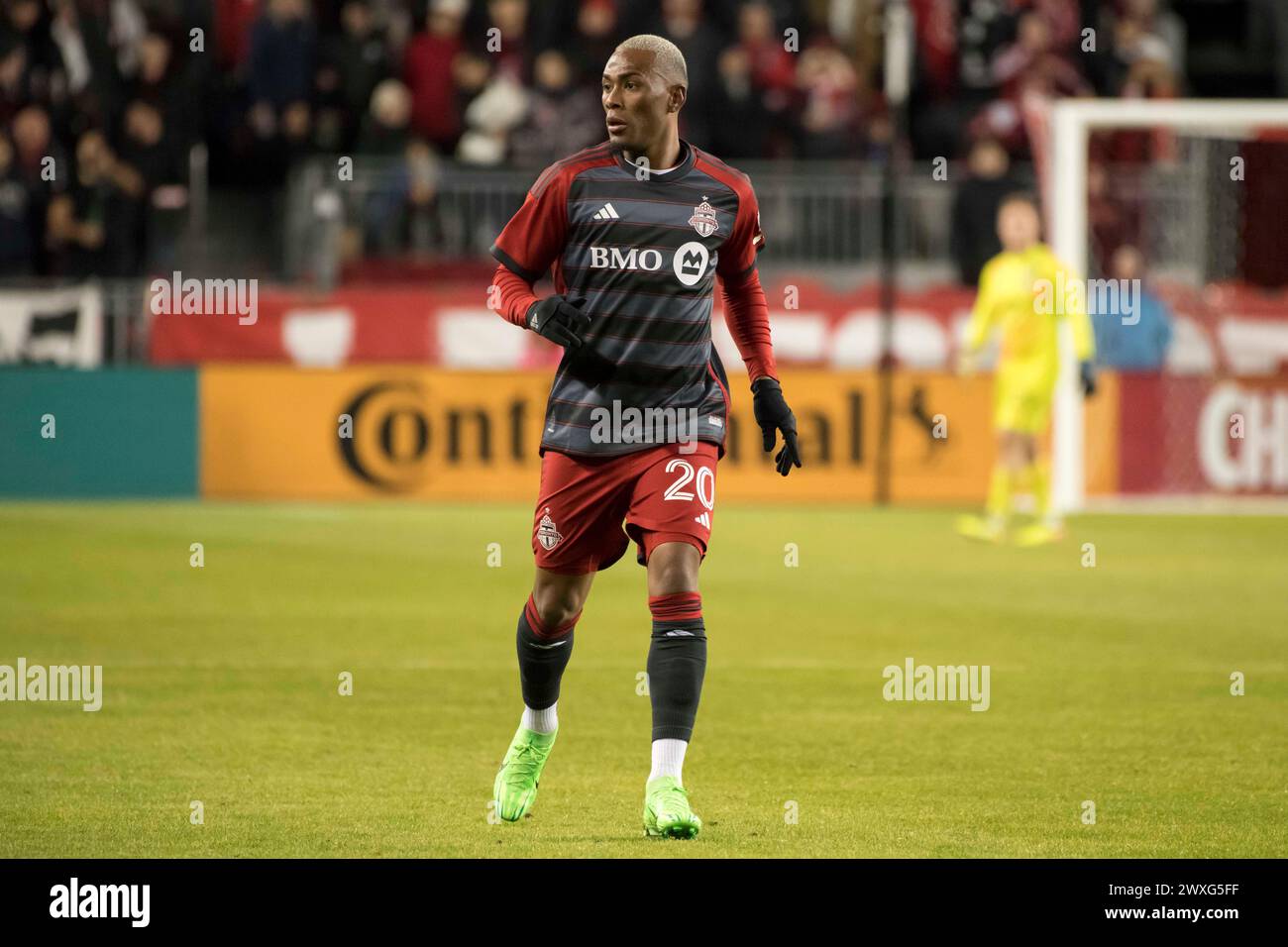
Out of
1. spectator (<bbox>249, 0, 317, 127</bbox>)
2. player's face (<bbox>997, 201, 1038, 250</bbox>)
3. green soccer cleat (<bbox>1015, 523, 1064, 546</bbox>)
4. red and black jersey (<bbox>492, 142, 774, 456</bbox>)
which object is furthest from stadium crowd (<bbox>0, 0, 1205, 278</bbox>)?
red and black jersey (<bbox>492, 142, 774, 456</bbox>)

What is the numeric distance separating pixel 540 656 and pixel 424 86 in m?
15.3

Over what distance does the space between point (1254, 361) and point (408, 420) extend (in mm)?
7170

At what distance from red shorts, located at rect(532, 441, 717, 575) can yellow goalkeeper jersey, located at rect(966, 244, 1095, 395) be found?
994 centimetres

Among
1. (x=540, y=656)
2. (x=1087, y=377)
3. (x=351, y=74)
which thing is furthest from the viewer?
(x=351, y=74)

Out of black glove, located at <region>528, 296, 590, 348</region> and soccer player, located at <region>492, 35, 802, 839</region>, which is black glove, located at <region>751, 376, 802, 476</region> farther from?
black glove, located at <region>528, 296, 590, 348</region>

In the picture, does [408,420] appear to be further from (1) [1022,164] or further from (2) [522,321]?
(2) [522,321]

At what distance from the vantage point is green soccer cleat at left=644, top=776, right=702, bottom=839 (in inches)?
244

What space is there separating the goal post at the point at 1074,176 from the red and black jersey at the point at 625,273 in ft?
37.1

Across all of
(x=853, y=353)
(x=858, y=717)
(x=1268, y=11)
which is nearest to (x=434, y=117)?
(x=853, y=353)

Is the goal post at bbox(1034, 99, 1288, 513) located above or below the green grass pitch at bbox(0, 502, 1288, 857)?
above

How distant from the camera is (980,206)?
65.2 ft

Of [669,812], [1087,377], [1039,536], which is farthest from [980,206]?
[669,812]

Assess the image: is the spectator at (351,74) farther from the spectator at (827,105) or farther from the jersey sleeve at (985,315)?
the jersey sleeve at (985,315)

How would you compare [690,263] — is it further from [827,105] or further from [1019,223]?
[827,105]
